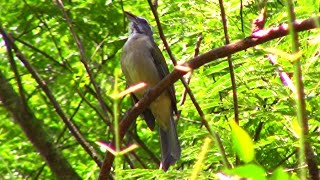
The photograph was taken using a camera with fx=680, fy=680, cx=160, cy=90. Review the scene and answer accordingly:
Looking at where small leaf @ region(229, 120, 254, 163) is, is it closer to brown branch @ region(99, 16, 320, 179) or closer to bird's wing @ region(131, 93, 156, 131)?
brown branch @ region(99, 16, 320, 179)

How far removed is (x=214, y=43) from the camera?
4238mm

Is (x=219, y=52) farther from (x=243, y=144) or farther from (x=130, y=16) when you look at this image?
(x=130, y=16)

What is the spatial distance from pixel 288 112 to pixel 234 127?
239cm

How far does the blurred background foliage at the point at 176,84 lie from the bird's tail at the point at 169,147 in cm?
9

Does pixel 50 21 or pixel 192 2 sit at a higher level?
pixel 50 21

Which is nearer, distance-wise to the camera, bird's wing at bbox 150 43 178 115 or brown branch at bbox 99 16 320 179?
brown branch at bbox 99 16 320 179

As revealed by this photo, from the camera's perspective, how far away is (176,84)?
5.04m

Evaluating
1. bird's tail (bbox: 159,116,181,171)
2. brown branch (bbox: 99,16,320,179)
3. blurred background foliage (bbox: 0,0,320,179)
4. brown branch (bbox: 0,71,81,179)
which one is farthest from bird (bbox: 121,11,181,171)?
brown branch (bbox: 99,16,320,179)

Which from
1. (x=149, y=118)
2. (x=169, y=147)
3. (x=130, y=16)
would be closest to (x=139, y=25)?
(x=130, y=16)

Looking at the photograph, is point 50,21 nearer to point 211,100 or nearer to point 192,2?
point 192,2

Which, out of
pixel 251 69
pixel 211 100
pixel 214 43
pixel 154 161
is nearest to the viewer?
pixel 251 69

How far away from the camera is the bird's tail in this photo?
166 inches

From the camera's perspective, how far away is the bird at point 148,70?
17.1 ft

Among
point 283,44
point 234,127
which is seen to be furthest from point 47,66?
point 234,127
